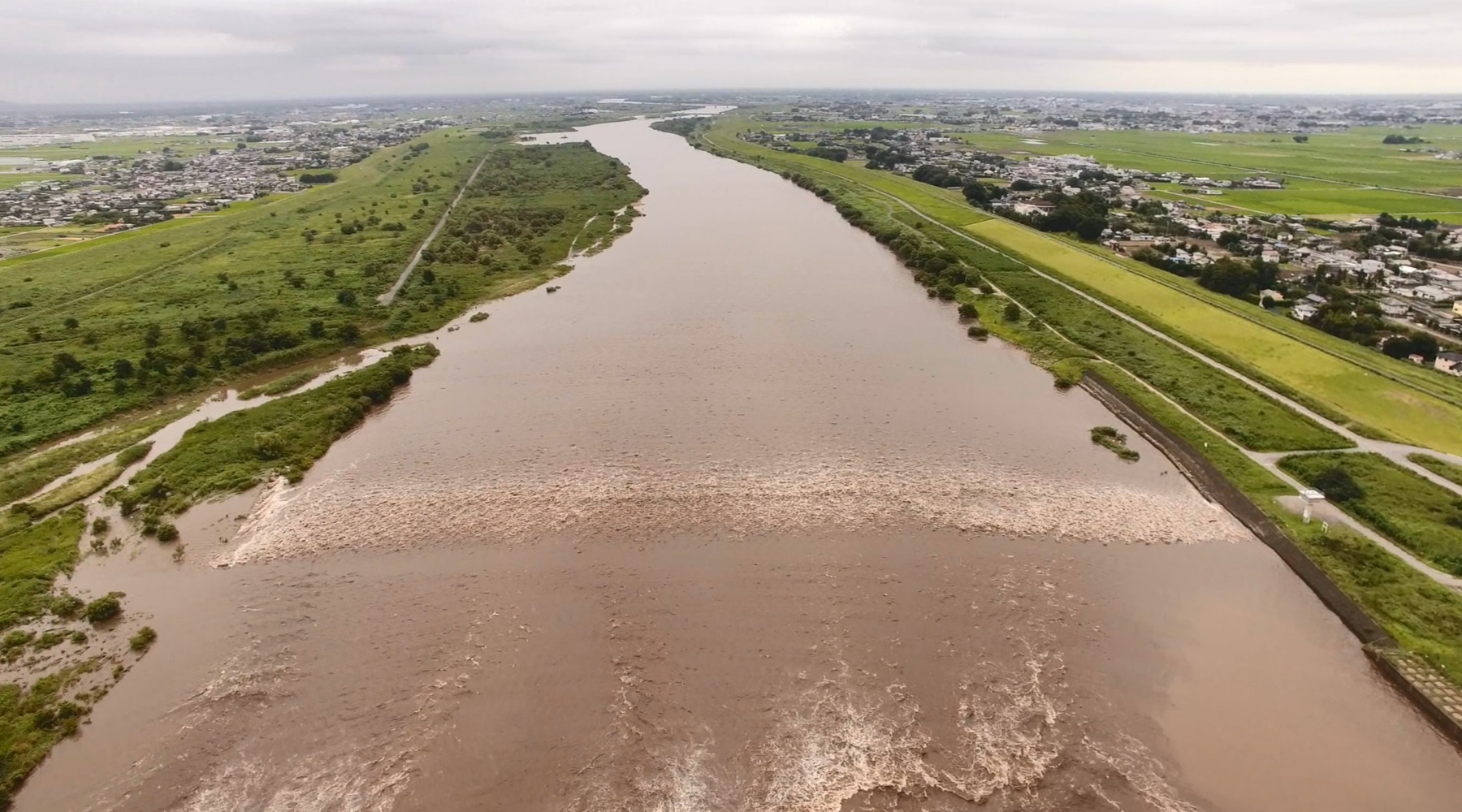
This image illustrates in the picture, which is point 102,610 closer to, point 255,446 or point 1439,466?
point 255,446

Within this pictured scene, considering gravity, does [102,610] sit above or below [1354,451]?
below

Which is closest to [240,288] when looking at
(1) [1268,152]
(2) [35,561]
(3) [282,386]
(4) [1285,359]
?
(3) [282,386]

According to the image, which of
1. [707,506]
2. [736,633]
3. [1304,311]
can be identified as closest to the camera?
[736,633]

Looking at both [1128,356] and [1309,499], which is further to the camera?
[1128,356]

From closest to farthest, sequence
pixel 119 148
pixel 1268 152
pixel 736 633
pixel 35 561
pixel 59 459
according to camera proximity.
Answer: pixel 736 633 < pixel 35 561 < pixel 59 459 < pixel 1268 152 < pixel 119 148

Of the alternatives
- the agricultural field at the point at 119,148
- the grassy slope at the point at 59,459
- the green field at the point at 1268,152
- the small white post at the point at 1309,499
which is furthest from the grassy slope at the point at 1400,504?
the agricultural field at the point at 119,148

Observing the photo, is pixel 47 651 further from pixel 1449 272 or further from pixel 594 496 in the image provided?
pixel 1449 272

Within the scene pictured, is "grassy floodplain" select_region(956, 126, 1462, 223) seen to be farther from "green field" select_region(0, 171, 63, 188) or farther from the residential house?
"green field" select_region(0, 171, 63, 188)
